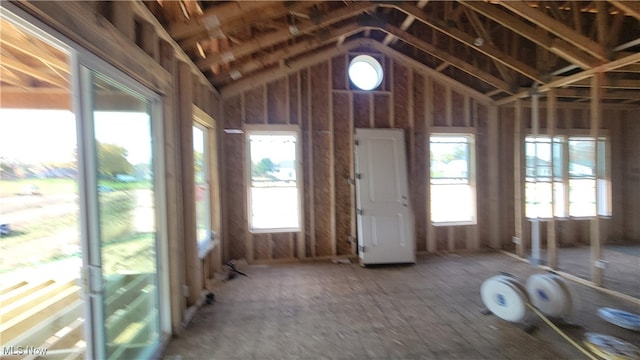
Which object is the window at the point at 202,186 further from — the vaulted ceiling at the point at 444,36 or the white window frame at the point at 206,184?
the vaulted ceiling at the point at 444,36

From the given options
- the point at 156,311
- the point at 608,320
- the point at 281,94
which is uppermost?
the point at 281,94

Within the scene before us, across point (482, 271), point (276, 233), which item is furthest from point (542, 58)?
point (276, 233)

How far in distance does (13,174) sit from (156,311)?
1548 mm

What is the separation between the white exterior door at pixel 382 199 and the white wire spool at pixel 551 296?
1.97 m

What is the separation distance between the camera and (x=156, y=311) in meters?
2.78

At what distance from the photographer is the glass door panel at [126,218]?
2.00m

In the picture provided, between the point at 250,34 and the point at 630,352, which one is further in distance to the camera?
the point at 250,34

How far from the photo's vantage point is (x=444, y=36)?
5.45 m

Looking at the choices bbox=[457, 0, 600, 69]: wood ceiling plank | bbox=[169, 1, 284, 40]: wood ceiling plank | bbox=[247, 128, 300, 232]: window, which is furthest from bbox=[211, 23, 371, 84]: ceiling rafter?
bbox=[457, 0, 600, 69]: wood ceiling plank

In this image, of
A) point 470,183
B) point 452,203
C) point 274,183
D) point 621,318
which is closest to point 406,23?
point 470,183

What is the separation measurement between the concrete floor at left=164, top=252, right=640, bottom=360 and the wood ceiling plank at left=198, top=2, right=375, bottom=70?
280 cm

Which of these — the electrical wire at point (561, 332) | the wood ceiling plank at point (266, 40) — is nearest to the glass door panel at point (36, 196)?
the wood ceiling plank at point (266, 40)

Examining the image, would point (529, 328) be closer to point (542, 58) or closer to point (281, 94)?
point (542, 58)

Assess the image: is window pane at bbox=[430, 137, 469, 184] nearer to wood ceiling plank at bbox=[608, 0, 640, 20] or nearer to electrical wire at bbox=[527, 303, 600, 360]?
wood ceiling plank at bbox=[608, 0, 640, 20]
